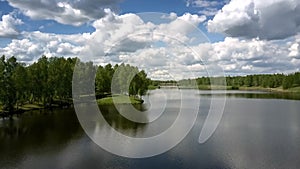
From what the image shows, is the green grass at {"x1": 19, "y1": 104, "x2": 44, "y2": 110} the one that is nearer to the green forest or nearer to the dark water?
the green forest

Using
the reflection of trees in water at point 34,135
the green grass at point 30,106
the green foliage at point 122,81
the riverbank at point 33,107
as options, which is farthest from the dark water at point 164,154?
the green foliage at point 122,81

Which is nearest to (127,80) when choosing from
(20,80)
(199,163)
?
(20,80)

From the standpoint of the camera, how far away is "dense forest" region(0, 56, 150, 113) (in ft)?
204

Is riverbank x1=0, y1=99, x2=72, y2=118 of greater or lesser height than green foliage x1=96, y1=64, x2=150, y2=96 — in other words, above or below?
below

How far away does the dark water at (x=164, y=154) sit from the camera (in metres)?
26.7

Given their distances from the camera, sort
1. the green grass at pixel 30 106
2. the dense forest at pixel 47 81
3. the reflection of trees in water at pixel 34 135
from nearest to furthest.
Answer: the reflection of trees in water at pixel 34 135
the dense forest at pixel 47 81
the green grass at pixel 30 106

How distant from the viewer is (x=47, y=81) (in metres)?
74.9

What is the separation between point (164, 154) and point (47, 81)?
52952mm

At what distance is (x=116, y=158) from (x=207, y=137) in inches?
545

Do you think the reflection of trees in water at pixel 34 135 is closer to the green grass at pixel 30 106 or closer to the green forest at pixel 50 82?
the green forest at pixel 50 82

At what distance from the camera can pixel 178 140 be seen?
36094mm

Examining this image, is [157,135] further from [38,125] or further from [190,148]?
[38,125]

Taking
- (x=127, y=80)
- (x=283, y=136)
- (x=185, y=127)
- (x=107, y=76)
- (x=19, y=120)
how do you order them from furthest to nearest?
1. (x=107, y=76)
2. (x=127, y=80)
3. (x=19, y=120)
4. (x=185, y=127)
5. (x=283, y=136)

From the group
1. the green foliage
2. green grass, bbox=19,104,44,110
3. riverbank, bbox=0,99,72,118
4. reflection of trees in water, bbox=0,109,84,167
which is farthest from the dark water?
the green foliage
